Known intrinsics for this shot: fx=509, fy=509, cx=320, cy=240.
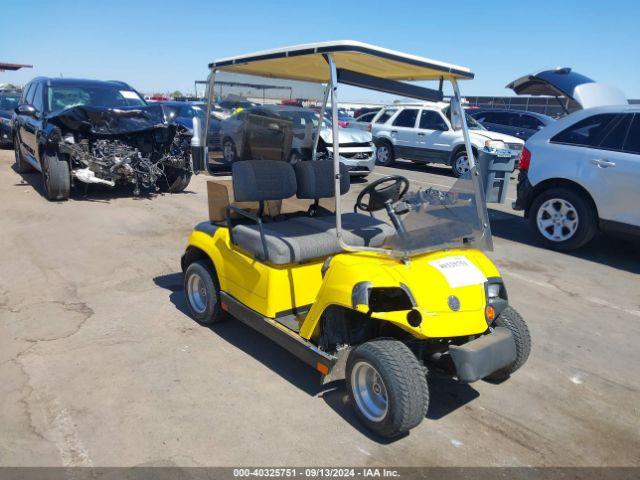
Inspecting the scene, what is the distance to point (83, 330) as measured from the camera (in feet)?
13.5

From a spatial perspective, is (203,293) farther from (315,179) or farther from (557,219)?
(557,219)

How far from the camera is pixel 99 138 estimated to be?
8.50 m

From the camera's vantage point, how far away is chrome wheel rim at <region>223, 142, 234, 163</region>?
4.36 m

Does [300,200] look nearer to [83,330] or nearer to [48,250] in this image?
[83,330]

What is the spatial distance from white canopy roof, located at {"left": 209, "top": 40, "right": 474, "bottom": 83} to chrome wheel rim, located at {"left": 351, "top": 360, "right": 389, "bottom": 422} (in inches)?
71.5

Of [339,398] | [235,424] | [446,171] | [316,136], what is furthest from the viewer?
[446,171]

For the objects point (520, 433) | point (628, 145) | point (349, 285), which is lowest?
point (520, 433)

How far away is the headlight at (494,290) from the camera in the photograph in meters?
3.17

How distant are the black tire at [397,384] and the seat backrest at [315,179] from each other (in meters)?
1.75

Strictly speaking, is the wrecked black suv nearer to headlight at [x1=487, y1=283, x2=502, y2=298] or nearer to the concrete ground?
the concrete ground

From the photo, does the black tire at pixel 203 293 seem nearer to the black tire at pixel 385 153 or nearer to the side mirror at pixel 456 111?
the side mirror at pixel 456 111

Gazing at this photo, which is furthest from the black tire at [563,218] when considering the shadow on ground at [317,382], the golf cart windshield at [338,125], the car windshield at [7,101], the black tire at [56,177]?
the car windshield at [7,101]

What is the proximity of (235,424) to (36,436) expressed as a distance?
110 cm

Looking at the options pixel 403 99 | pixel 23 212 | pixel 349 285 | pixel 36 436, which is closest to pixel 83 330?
pixel 36 436
